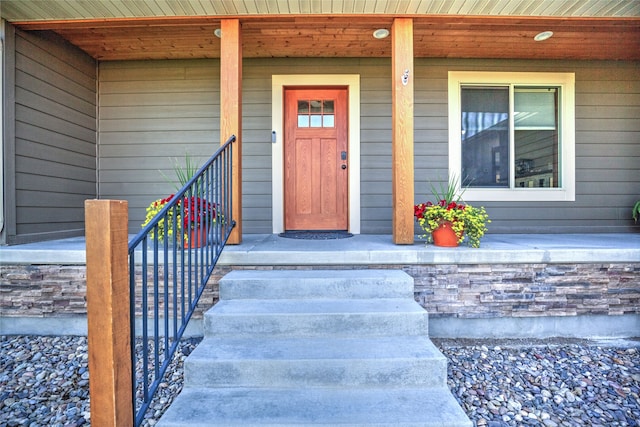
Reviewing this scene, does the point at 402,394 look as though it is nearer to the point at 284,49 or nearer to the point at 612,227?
the point at 284,49

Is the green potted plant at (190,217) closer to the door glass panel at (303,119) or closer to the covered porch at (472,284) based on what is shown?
the covered porch at (472,284)

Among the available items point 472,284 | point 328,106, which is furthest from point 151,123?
point 472,284

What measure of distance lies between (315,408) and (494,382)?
4.18 ft

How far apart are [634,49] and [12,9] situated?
648cm

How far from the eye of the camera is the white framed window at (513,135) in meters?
3.97

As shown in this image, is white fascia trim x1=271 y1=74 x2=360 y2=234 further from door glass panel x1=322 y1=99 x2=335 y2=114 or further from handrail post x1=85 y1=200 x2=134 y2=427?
handrail post x1=85 y1=200 x2=134 y2=427

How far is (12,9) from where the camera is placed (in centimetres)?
274

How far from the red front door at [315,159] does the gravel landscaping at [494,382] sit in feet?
6.52

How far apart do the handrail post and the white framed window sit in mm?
3779

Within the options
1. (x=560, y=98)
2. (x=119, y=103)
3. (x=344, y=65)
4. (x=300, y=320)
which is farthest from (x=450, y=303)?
(x=119, y=103)

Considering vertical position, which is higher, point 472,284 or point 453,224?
point 453,224

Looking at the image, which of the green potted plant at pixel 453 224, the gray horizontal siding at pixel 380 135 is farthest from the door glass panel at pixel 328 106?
the green potted plant at pixel 453 224

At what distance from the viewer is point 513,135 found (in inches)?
157

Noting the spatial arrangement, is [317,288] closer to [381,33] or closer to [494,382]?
[494,382]
